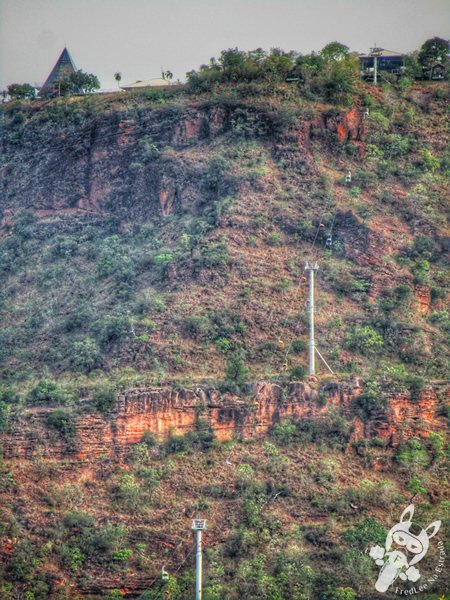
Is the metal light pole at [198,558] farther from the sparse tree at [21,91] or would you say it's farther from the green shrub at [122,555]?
the sparse tree at [21,91]

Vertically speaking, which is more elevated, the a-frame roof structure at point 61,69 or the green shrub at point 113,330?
the a-frame roof structure at point 61,69

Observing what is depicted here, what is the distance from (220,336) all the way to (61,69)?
1993 centimetres

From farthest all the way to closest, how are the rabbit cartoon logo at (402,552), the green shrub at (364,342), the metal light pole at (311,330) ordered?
1. the green shrub at (364,342)
2. the metal light pole at (311,330)
3. the rabbit cartoon logo at (402,552)

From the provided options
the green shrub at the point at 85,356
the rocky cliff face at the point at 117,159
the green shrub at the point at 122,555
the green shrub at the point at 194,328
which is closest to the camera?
the green shrub at the point at 122,555

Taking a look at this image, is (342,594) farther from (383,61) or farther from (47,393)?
(383,61)

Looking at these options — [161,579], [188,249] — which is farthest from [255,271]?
[161,579]

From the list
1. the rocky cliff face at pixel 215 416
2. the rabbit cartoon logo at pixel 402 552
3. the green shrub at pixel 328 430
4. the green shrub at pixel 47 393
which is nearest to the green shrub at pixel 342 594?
the rabbit cartoon logo at pixel 402 552

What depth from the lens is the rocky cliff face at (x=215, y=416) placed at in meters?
57.8

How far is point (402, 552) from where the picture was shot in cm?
5547

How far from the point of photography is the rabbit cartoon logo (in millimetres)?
54719

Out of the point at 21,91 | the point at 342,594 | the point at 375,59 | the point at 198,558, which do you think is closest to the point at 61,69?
the point at 21,91

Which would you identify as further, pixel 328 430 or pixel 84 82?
pixel 84 82

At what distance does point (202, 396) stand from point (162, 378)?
1629mm

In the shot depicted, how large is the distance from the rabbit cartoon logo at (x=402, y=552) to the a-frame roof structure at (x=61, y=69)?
28320 millimetres
